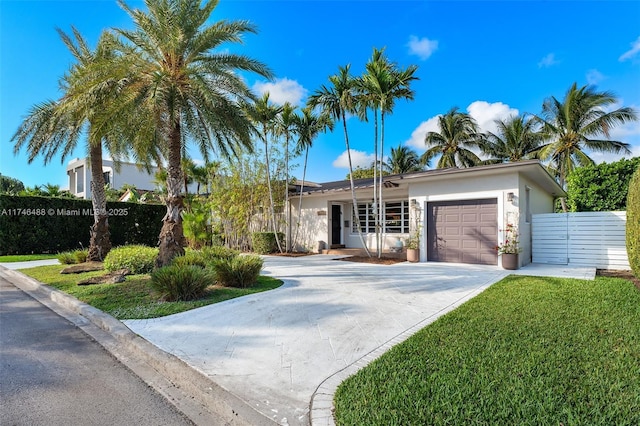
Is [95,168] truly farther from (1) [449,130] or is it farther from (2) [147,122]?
(1) [449,130]

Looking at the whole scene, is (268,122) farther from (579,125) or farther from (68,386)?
(579,125)

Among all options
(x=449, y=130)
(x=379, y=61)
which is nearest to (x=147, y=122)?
(x=379, y=61)

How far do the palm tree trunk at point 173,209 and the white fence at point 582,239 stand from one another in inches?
460

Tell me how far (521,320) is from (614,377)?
169 cm

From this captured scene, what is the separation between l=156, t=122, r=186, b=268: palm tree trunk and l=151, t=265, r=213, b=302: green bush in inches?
102

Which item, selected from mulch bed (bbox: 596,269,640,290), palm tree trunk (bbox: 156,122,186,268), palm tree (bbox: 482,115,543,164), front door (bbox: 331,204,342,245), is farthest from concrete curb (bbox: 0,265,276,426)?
palm tree (bbox: 482,115,543,164)

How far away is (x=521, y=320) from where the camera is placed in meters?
4.64

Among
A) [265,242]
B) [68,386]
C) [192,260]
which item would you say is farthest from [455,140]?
[68,386]

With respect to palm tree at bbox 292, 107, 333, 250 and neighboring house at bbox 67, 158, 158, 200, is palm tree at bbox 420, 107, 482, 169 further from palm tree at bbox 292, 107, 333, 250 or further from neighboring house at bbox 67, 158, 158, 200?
neighboring house at bbox 67, 158, 158, 200

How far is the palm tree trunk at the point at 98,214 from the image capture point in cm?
1155

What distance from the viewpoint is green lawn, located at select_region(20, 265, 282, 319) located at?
17.7 ft

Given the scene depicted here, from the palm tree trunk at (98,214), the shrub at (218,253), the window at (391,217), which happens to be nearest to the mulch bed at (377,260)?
the window at (391,217)

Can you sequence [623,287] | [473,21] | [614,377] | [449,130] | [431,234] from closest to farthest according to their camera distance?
[614,377], [623,287], [473,21], [431,234], [449,130]

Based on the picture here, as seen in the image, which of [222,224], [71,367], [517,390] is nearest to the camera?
[517,390]
